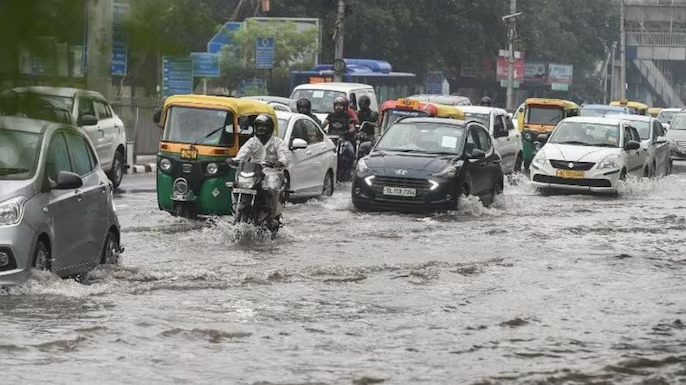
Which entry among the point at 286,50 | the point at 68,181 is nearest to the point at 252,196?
the point at 68,181

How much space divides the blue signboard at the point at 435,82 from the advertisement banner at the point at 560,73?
1781 centimetres

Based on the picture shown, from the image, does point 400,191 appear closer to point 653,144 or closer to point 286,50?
point 653,144

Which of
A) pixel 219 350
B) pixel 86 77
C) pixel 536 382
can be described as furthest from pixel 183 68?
pixel 219 350

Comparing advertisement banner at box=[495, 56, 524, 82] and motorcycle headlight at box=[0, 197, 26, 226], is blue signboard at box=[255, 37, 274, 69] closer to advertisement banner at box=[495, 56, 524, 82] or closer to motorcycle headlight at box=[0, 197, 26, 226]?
advertisement banner at box=[495, 56, 524, 82]

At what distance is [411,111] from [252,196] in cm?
1253

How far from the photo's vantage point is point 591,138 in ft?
81.8

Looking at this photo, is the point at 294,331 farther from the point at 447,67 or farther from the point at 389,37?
the point at 447,67

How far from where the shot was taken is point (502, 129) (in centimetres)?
2847

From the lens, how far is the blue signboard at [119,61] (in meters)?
2.08

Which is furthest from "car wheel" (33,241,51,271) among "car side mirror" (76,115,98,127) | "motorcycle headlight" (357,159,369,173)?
"motorcycle headlight" (357,159,369,173)

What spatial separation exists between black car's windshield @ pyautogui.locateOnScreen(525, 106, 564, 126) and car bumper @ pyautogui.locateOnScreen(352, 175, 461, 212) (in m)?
15.6

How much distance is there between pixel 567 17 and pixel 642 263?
68.7 m

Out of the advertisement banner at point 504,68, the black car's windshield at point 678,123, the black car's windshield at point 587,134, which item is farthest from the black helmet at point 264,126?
the advertisement banner at point 504,68

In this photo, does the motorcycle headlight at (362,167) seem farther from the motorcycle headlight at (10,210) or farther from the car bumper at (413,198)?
the motorcycle headlight at (10,210)
